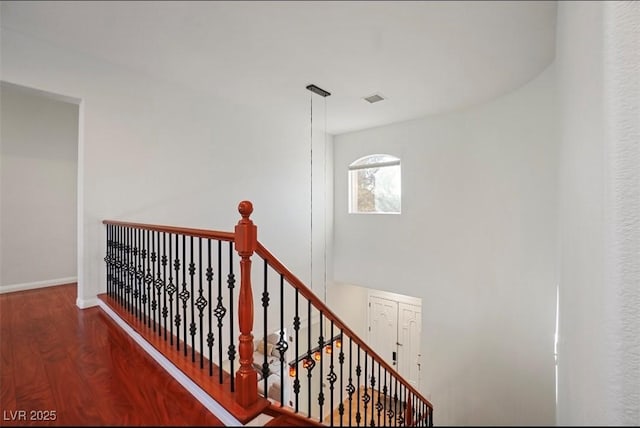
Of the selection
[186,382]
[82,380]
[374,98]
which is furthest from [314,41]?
[82,380]

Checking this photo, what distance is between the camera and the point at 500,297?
4273mm

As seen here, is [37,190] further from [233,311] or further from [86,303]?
[233,311]

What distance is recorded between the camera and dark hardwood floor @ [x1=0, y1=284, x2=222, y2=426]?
1.37 metres

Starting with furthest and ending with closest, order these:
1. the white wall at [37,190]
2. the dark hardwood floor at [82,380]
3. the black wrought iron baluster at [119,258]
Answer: the white wall at [37,190] < the black wrought iron baluster at [119,258] < the dark hardwood floor at [82,380]

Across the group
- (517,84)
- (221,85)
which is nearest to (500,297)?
(517,84)

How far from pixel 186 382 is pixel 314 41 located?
9.86ft

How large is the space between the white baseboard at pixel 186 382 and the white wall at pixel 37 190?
2343 mm

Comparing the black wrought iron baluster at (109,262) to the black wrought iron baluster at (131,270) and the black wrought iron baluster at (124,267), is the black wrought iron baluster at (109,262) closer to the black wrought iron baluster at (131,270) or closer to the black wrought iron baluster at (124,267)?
the black wrought iron baluster at (124,267)

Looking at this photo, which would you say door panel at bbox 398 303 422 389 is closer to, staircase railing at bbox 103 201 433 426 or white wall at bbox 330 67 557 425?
white wall at bbox 330 67 557 425

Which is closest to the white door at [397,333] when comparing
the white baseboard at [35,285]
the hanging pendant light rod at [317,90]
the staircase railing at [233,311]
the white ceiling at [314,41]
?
the staircase railing at [233,311]

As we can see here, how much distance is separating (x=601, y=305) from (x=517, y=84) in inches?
161

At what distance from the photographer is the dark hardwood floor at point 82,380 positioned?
137 cm

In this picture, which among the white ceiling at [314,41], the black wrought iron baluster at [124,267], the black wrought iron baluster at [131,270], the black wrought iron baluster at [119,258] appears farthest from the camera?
the black wrought iron baluster at [119,258]

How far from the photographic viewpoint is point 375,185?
236 inches
